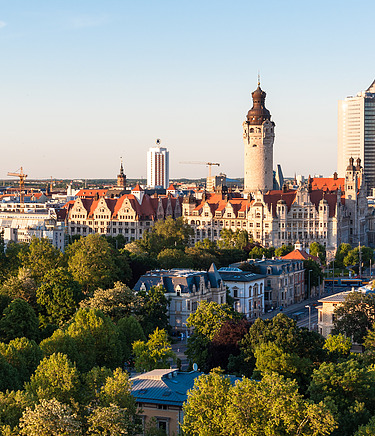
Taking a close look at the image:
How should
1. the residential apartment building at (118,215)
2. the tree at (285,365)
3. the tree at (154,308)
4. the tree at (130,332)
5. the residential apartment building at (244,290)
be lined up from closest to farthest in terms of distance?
the tree at (285,365), the tree at (130,332), the tree at (154,308), the residential apartment building at (244,290), the residential apartment building at (118,215)

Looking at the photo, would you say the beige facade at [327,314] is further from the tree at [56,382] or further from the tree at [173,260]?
the tree at [56,382]

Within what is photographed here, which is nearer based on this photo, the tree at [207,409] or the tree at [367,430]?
the tree at [367,430]

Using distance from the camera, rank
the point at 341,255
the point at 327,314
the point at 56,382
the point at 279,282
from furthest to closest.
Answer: the point at 341,255, the point at 279,282, the point at 327,314, the point at 56,382

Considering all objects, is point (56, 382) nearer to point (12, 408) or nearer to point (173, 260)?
point (12, 408)

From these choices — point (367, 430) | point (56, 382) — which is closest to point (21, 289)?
point (56, 382)

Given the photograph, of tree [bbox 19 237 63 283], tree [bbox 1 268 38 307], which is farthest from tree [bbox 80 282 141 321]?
tree [bbox 19 237 63 283]

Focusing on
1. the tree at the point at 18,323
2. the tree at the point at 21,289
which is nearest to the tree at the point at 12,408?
the tree at the point at 18,323

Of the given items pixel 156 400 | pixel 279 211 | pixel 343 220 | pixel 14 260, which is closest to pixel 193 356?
pixel 156 400
